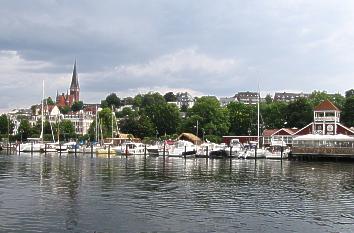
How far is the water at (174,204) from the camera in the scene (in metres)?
25.9

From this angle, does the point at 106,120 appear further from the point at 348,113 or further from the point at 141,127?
the point at 348,113

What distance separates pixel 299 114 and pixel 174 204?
364ft

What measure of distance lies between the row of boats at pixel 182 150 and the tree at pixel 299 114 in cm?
3265

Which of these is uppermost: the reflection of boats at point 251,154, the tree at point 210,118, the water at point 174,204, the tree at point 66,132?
the tree at point 210,118

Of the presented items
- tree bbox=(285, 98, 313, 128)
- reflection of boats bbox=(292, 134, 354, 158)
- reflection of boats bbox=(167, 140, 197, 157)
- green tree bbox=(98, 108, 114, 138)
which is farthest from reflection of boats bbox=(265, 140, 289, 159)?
green tree bbox=(98, 108, 114, 138)

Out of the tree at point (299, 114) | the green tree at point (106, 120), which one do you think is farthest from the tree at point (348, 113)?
the green tree at point (106, 120)

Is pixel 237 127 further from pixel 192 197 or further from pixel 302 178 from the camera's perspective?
pixel 192 197

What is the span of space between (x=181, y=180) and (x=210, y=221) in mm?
21921

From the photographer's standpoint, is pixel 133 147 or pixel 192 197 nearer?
pixel 192 197

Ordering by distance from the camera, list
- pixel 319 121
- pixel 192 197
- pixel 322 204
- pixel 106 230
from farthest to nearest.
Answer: pixel 319 121 → pixel 192 197 → pixel 322 204 → pixel 106 230

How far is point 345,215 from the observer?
29250 millimetres

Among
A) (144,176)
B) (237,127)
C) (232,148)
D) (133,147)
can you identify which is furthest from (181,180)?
(237,127)

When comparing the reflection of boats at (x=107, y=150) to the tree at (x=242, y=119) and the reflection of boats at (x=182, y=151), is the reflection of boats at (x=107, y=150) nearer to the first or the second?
the reflection of boats at (x=182, y=151)

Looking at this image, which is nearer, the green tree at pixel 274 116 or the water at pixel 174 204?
the water at pixel 174 204
